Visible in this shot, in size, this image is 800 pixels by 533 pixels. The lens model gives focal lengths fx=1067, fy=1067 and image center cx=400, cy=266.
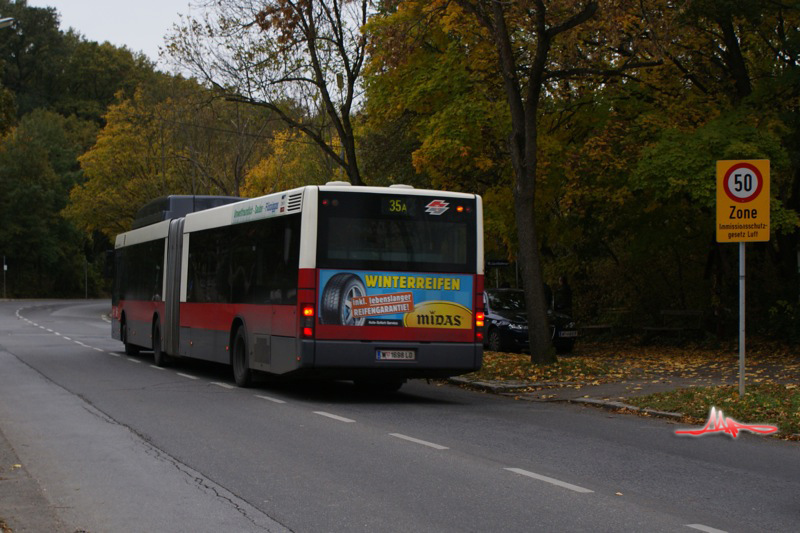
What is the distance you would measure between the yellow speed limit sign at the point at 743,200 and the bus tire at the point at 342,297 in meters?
5.02

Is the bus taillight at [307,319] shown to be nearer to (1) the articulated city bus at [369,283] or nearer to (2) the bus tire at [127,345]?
(1) the articulated city bus at [369,283]

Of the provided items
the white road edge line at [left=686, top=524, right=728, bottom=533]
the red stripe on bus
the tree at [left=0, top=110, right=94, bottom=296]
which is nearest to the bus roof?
the red stripe on bus

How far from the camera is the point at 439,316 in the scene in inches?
611

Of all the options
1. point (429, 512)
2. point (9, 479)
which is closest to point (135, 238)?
point (9, 479)

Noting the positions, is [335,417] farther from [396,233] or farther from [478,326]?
[396,233]

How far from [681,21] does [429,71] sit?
5.95 meters

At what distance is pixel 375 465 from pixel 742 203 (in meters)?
7.27

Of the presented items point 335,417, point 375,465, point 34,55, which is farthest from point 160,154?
point 375,465

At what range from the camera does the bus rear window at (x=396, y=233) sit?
1520 centimetres

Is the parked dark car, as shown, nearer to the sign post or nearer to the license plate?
the license plate

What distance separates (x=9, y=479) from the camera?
28.9 ft

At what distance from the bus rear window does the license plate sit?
119cm

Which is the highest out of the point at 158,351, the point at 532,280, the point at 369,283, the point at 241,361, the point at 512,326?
the point at 532,280

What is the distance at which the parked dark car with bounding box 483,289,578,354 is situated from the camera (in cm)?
2753
